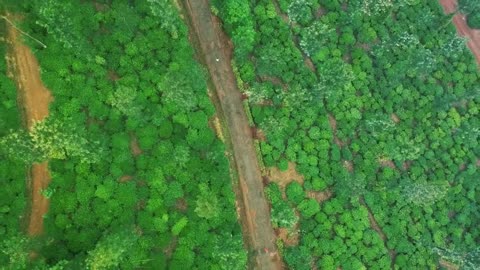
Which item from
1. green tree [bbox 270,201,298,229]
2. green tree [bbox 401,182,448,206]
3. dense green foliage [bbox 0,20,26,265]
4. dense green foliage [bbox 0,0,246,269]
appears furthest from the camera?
green tree [bbox 401,182,448,206]

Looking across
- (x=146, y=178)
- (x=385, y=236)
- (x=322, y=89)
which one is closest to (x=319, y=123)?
(x=322, y=89)

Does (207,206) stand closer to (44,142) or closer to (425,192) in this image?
(44,142)

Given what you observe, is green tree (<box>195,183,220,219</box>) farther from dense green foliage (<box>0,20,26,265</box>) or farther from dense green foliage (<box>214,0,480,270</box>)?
dense green foliage (<box>0,20,26,265</box>)

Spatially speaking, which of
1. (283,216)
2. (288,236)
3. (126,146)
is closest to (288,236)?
(288,236)

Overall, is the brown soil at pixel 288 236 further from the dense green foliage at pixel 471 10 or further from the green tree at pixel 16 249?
the dense green foliage at pixel 471 10

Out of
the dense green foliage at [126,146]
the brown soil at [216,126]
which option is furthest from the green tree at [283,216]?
the brown soil at [216,126]

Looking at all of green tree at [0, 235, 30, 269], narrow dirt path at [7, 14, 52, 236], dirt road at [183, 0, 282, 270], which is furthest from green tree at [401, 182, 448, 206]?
green tree at [0, 235, 30, 269]
